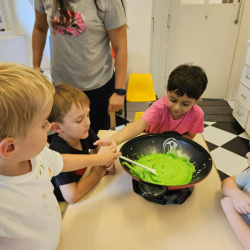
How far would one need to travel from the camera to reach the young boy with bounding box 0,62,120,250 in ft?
1.27

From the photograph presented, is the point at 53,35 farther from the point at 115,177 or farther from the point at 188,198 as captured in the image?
the point at 188,198

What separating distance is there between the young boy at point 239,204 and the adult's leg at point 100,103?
80cm

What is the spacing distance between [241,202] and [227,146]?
1634 mm

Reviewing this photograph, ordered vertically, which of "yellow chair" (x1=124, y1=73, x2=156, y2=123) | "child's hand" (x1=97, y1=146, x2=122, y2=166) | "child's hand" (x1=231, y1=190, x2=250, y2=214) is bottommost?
"yellow chair" (x1=124, y1=73, x2=156, y2=123)

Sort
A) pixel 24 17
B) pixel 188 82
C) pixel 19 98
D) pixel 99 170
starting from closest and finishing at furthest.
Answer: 1. pixel 19 98
2. pixel 99 170
3. pixel 188 82
4. pixel 24 17

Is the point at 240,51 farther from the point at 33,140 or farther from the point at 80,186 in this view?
the point at 33,140

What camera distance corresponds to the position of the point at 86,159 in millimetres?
711

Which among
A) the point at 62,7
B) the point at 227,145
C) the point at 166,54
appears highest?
the point at 62,7

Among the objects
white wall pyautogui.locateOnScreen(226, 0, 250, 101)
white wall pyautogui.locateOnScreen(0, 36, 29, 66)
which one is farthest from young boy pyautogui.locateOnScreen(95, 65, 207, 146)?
white wall pyautogui.locateOnScreen(226, 0, 250, 101)

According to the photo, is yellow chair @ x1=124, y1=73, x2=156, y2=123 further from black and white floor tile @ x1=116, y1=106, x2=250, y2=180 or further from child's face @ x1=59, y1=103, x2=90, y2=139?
child's face @ x1=59, y1=103, x2=90, y2=139

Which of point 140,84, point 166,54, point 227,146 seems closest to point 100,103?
point 140,84

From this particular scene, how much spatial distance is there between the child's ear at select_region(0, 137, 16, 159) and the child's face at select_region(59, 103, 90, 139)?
40cm

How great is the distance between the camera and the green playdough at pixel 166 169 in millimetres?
737

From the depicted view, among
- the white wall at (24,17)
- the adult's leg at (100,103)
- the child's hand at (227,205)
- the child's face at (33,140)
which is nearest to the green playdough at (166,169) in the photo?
the child's hand at (227,205)
